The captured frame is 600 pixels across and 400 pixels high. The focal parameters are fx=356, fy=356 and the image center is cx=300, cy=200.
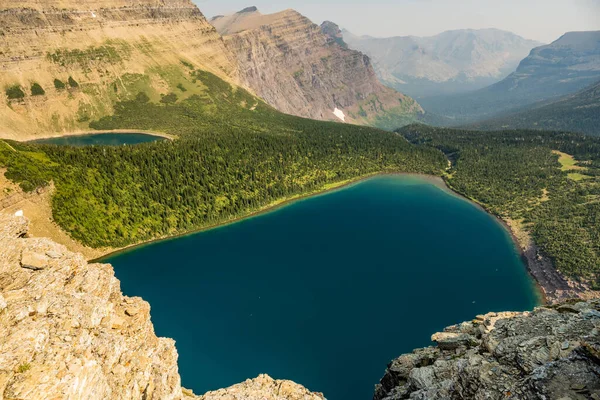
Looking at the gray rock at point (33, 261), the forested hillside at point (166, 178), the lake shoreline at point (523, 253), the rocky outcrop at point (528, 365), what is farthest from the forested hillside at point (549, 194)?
the gray rock at point (33, 261)

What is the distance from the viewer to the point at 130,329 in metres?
38.4

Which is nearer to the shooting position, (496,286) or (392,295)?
(392,295)

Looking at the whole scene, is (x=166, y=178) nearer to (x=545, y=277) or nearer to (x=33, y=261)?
(x=33, y=261)

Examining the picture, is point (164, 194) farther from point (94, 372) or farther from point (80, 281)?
point (94, 372)

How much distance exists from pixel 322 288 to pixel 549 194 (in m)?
115

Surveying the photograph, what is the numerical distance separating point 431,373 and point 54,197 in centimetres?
11126

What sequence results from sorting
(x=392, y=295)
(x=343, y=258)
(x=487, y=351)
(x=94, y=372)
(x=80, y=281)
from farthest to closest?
1. (x=343, y=258)
2. (x=392, y=295)
3. (x=80, y=281)
4. (x=487, y=351)
5. (x=94, y=372)

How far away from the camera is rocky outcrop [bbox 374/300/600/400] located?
68.5ft

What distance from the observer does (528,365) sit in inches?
963

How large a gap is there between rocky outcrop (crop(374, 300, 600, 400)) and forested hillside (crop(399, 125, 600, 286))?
83.2 m

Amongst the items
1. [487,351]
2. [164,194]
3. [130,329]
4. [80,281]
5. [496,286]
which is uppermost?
[80,281]

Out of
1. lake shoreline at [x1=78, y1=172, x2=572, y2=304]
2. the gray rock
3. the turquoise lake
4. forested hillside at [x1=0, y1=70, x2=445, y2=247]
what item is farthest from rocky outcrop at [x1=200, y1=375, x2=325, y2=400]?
forested hillside at [x1=0, y1=70, x2=445, y2=247]

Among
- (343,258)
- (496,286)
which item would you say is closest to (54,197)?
(343,258)

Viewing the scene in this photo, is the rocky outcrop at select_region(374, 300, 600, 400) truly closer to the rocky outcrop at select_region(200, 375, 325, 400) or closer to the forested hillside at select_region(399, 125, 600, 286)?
the rocky outcrop at select_region(200, 375, 325, 400)
